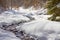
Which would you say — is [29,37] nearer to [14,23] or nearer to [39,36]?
[39,36]

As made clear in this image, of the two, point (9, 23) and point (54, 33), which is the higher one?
point (9, 23)

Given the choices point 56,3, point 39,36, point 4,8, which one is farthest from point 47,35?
point 4,8

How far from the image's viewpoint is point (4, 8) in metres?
12.4

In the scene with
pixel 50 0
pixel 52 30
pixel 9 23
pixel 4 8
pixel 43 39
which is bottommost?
pixel 43 39

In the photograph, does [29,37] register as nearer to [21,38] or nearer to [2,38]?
[21,38]

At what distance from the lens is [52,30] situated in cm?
479

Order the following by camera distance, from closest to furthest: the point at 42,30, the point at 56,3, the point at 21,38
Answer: the point at 21,38
the point at 42,30
the point at 56,3

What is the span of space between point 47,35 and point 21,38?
69cm

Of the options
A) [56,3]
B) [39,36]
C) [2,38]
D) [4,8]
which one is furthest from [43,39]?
[4,8]

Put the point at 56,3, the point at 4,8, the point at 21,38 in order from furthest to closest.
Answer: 1. the point at 4,8
2. the point at 56,3
3. the point at 21,38

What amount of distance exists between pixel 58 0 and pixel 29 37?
2.57m

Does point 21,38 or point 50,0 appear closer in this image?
point 21,38

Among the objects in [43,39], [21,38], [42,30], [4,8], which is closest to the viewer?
[43,39]

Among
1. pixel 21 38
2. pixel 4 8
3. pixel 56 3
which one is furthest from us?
pixel 4 8
